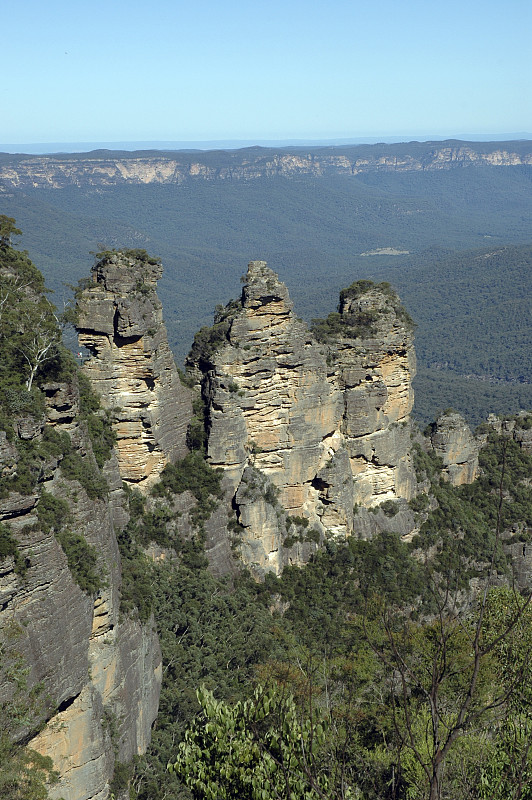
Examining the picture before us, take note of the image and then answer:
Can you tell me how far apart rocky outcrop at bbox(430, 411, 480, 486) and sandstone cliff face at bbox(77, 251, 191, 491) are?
1737cm

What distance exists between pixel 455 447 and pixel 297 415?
13.0m

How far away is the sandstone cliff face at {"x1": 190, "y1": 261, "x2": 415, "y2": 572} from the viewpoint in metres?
32.0

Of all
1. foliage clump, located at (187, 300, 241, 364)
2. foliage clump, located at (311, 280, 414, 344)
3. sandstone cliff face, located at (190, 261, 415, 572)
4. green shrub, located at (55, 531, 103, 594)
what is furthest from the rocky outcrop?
green shrub, located at (55, 531, 103, 594)

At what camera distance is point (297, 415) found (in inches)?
1315

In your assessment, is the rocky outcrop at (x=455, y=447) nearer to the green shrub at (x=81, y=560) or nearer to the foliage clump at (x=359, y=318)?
the foliage clump at (x=359, y=318)

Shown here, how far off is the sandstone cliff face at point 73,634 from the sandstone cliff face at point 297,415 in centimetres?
941

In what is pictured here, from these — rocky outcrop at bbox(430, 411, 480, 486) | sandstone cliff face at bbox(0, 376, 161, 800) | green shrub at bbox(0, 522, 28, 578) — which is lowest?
rocky outcrop at bbox(430, 411, 480, 486)

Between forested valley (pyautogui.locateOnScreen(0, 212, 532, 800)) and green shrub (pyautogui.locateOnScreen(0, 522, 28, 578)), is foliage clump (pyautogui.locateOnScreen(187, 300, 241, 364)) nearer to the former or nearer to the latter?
forested valley (pyautogui.locateOnScreen(0, 212, 532, 800))

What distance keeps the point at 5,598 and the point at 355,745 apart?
10876 mm

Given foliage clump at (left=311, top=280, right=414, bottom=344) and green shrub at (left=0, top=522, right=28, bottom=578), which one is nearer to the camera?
green shrub at (left=0, top=522, right=28, bottom=578)

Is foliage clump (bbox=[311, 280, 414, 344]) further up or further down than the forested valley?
further up

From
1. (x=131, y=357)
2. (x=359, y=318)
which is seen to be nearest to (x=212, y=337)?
(x=131, y=357)

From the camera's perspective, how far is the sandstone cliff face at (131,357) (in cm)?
2864

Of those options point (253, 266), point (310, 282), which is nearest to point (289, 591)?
point (253, 266)
